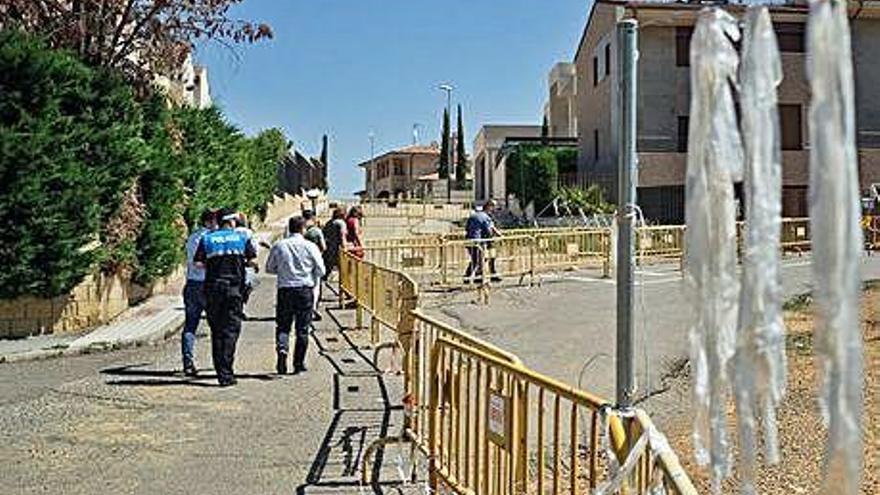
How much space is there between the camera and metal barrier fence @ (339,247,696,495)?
3.81m

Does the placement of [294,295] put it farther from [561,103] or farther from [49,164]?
[561,103]

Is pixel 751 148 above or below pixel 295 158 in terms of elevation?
below

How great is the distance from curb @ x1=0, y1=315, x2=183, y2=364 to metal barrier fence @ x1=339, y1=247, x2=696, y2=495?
5657 mm

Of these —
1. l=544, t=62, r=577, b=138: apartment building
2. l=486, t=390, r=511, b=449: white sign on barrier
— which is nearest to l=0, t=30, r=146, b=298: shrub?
l=486, t=390, r=511, b=449: white sign on barrier

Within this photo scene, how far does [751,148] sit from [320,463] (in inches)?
219

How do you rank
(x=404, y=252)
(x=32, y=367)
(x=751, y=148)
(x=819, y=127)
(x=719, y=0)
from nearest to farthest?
(x=819, y=127) < (x=751, y=148) < (x=719, y=0) < (x=32, y=367) < (x=404, y=252)

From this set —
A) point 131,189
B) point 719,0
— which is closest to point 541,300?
point 131,189

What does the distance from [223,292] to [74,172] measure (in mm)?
4149

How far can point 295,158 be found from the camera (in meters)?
60.8

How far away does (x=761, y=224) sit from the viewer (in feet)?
6.93

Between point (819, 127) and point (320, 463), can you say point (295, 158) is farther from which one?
point (819, 127)

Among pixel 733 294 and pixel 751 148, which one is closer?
pixel 751 148

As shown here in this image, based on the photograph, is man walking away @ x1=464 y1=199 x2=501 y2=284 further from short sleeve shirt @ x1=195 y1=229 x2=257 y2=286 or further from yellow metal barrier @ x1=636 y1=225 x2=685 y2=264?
short sleeve shirt @ x1=195 y1=229 x2=257 y2=286

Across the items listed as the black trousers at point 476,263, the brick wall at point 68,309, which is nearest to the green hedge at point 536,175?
the black trousers at point 476,263
